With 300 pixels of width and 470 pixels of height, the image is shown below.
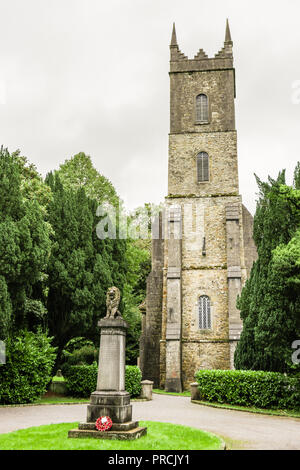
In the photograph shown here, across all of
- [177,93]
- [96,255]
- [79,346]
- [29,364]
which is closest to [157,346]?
[79,346]

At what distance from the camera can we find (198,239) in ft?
82.5

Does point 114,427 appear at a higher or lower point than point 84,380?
higher

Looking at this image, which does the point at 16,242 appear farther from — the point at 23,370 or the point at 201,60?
the point at 201,60

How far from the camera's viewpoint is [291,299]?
45.8ft

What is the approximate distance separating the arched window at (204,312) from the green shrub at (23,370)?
9.99 metres

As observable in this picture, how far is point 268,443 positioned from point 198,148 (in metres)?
21.1

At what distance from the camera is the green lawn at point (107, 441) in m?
7.33

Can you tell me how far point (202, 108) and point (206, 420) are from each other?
69.4 ft

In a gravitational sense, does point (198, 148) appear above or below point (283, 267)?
above

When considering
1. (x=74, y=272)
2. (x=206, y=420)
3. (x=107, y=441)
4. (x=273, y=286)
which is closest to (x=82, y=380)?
(x=74, y=272)

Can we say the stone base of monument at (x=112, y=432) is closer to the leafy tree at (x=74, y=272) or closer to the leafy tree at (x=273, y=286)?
the leafy tree at (x=273, y=286)

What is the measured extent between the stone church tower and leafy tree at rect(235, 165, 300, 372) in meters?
6.39
